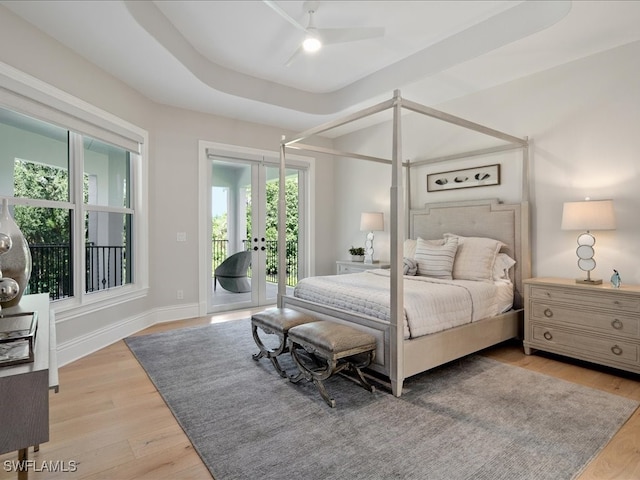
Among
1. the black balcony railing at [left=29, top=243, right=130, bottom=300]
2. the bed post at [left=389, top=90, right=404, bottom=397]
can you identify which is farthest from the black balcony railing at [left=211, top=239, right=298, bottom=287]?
the bed post at [left=389, top=90, right=404, bottom=397]

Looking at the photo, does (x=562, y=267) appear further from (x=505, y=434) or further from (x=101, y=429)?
(x=101, y=429)

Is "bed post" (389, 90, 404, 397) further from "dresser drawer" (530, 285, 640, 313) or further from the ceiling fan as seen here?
"dresser drawer" (530, 285, 640, 313)

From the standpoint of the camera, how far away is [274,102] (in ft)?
14.8

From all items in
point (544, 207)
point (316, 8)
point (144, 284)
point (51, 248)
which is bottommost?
point (144, 284)

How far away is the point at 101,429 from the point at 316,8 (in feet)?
10.9

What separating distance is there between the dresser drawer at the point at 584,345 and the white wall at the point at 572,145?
2.07ft

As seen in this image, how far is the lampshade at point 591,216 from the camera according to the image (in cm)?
291

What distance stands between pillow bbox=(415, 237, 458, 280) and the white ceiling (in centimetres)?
173

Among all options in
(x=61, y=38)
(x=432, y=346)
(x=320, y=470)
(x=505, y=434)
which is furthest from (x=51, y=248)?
(x=505, y=434)

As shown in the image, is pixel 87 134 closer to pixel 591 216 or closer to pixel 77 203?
pixel 77 203

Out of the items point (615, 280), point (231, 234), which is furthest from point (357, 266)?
point (615, 280)

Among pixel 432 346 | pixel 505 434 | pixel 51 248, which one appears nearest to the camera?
pixel 505 434

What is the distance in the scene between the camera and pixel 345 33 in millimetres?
2863

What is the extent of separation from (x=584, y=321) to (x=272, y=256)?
390 cm
